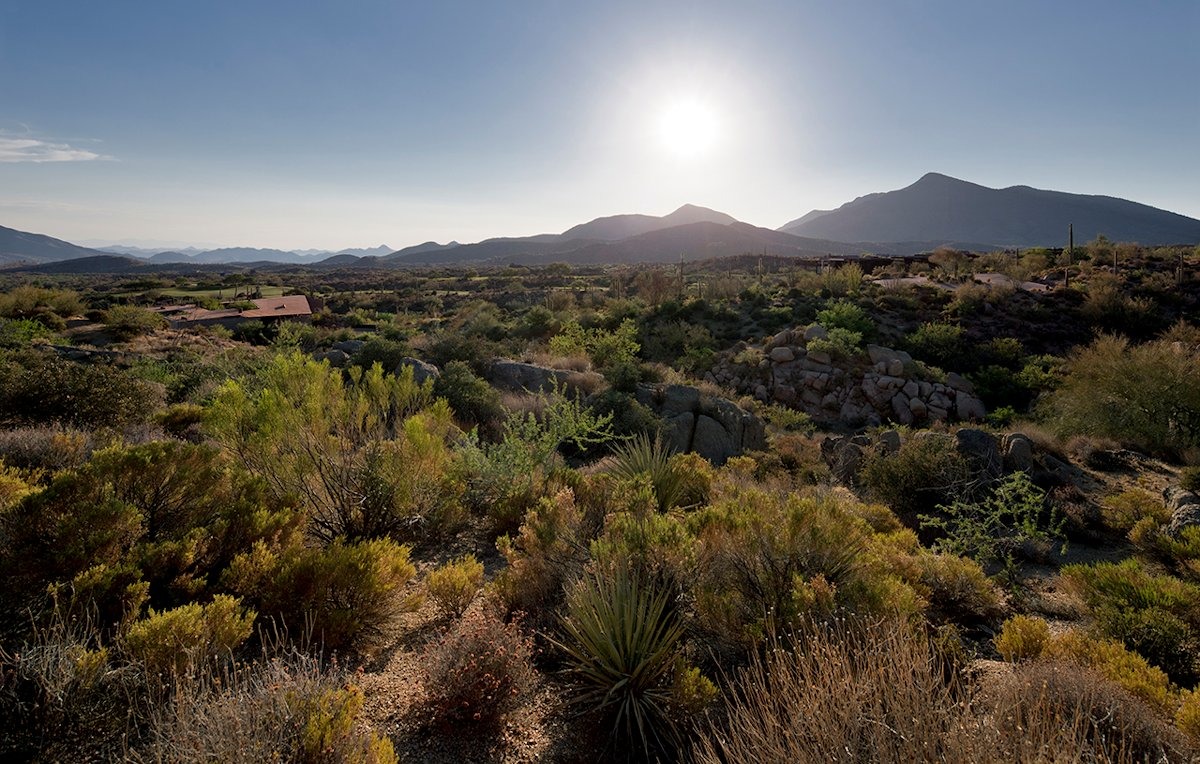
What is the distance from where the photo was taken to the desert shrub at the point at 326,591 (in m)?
3.30

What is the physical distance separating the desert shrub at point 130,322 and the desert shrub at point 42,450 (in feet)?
61.1

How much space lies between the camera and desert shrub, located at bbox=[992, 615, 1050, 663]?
3430 mm

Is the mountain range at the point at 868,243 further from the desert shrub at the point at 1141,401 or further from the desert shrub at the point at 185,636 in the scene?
the desert shrub at the point at 185,636

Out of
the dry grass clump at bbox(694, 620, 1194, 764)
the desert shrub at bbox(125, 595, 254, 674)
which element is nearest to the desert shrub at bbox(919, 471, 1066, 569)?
the dry grass clump at bbox(694, 620, 1194, 764)

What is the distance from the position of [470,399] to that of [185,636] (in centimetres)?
766

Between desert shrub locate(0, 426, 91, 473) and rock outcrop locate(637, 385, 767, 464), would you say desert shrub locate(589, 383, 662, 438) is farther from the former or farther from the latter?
desert shrub locate(0, 426, 91, 473)

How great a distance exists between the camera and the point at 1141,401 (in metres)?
10.6

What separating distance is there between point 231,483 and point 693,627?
13.0 feet

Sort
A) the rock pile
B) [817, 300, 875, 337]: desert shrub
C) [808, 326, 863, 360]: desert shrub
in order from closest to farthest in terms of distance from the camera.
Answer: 1. the rock pile
2. [808, 326, 863, 360]: desert shrub
3. [817, 300, 875, 337]: desert shrub

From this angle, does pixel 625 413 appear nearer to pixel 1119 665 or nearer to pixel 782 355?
pixel 1119 665

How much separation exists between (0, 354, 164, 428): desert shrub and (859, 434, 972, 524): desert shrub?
1140cm

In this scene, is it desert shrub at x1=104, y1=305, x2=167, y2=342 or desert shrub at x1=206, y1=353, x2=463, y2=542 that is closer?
desert shrub at x1=206, y1=353, x2=463, y2=542

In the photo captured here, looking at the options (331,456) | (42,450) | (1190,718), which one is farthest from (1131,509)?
(42,450)

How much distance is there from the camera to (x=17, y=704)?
2.33 meters
